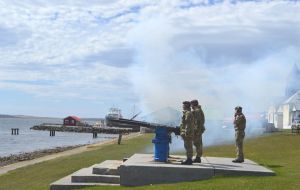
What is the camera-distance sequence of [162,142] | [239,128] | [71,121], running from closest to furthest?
[162,142] < [239,128] < [71,121]

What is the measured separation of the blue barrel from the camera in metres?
16.8

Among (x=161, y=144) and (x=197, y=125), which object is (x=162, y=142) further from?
(x=197, y=125)

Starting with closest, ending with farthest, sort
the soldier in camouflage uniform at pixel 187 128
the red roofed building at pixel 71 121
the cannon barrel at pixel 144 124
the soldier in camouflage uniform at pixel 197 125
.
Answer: the soldier in camouflage uniform at pixel 187 128 < the soldier in camouflage uniform at pixel 197 125 < the cannon barrel at pixel 144 124 < the red roofed building at pixel 71 121

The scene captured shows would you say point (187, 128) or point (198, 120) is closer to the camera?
point (187, 128)

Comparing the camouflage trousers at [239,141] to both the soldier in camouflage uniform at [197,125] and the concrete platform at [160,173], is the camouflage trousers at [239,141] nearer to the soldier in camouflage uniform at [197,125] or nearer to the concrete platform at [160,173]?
the soldier in camouflage uniform at [197,125]

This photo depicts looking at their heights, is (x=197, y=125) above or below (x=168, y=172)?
above

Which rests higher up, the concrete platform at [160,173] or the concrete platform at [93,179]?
the concrete platform at [160,173]

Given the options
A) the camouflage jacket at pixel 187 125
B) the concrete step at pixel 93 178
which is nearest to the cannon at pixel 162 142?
the camouflage jacket at pixel 187 125

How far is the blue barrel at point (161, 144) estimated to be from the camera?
55.1 ft

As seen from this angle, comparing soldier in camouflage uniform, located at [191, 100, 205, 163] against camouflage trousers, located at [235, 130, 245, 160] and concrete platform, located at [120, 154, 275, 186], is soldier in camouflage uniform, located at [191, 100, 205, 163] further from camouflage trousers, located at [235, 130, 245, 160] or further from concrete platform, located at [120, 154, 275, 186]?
concrete platform, located at [120, 154, 275, 186]

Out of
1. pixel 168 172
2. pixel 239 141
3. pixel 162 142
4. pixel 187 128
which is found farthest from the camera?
pixel 239 141

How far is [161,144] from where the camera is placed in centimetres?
1706

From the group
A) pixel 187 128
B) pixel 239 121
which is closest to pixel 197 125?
pixel 187 128

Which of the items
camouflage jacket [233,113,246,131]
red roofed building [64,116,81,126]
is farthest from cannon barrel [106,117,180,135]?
red roofed building [64,116,81,126]
